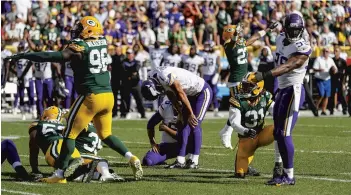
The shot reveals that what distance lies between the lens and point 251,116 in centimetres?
1022

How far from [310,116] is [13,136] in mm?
7680

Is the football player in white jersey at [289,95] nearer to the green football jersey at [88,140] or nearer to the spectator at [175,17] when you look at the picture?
the green football jersey at [88,140]

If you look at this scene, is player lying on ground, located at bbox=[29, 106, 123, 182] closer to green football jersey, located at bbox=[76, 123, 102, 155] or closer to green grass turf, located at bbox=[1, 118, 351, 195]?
green football jersey, located at bbox=[76, 123, 102, 155]

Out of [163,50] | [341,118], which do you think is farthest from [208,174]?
[163,50]

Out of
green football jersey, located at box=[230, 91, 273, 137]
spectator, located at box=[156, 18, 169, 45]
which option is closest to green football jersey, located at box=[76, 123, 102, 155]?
green football jersey, located at box=[230, 91, 273, 137]

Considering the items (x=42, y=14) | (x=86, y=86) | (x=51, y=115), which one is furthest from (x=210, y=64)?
(x=86, y=86)

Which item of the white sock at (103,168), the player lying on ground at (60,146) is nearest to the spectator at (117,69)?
the player lying on ground at (60,146)

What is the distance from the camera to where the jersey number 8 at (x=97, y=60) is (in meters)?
9.32

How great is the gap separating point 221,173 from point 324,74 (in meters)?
12.3

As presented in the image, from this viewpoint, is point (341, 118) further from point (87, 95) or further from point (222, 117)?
point (87, 95)

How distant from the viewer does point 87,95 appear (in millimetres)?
9328

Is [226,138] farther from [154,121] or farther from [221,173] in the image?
[221,173]

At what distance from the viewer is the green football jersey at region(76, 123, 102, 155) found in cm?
1016

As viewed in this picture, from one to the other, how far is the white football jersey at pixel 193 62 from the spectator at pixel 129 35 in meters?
2.80
